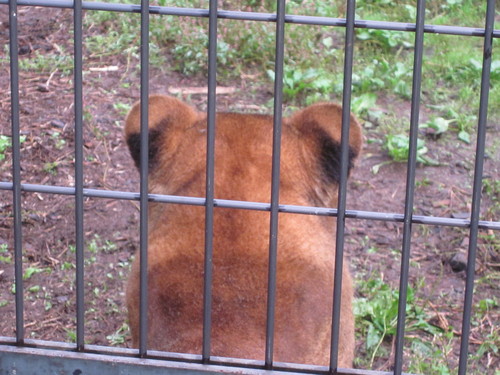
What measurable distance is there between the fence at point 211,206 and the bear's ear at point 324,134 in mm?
1531

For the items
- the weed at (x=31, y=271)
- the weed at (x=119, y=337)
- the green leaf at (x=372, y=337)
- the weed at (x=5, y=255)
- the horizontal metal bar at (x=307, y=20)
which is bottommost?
the weed at (x=119, y=337)

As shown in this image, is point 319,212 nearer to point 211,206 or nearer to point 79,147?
point 211,206

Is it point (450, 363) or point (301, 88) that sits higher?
point (301, 88)

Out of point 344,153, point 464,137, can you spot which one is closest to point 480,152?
point 344,153

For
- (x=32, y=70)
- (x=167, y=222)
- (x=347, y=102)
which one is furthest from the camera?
(x=32, y=70)

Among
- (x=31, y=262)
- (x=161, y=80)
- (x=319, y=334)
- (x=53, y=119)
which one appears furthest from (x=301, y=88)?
(x=319, y=334)

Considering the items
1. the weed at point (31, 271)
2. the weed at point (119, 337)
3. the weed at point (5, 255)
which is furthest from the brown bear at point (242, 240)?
the weed at point (5, 255)

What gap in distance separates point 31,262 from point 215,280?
6.94 feet

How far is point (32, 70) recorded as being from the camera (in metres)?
6.75

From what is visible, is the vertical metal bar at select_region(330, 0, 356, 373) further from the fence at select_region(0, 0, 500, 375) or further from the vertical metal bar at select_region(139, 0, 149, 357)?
the vertical metal bar at select_region(139, 0, 149, 357)

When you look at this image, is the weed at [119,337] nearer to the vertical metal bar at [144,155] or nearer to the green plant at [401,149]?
the vertical metal bar at [144,155]

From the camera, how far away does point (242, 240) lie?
10.9 feet

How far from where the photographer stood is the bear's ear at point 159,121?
4.05 meters

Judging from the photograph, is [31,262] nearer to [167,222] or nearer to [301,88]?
[167,222]
